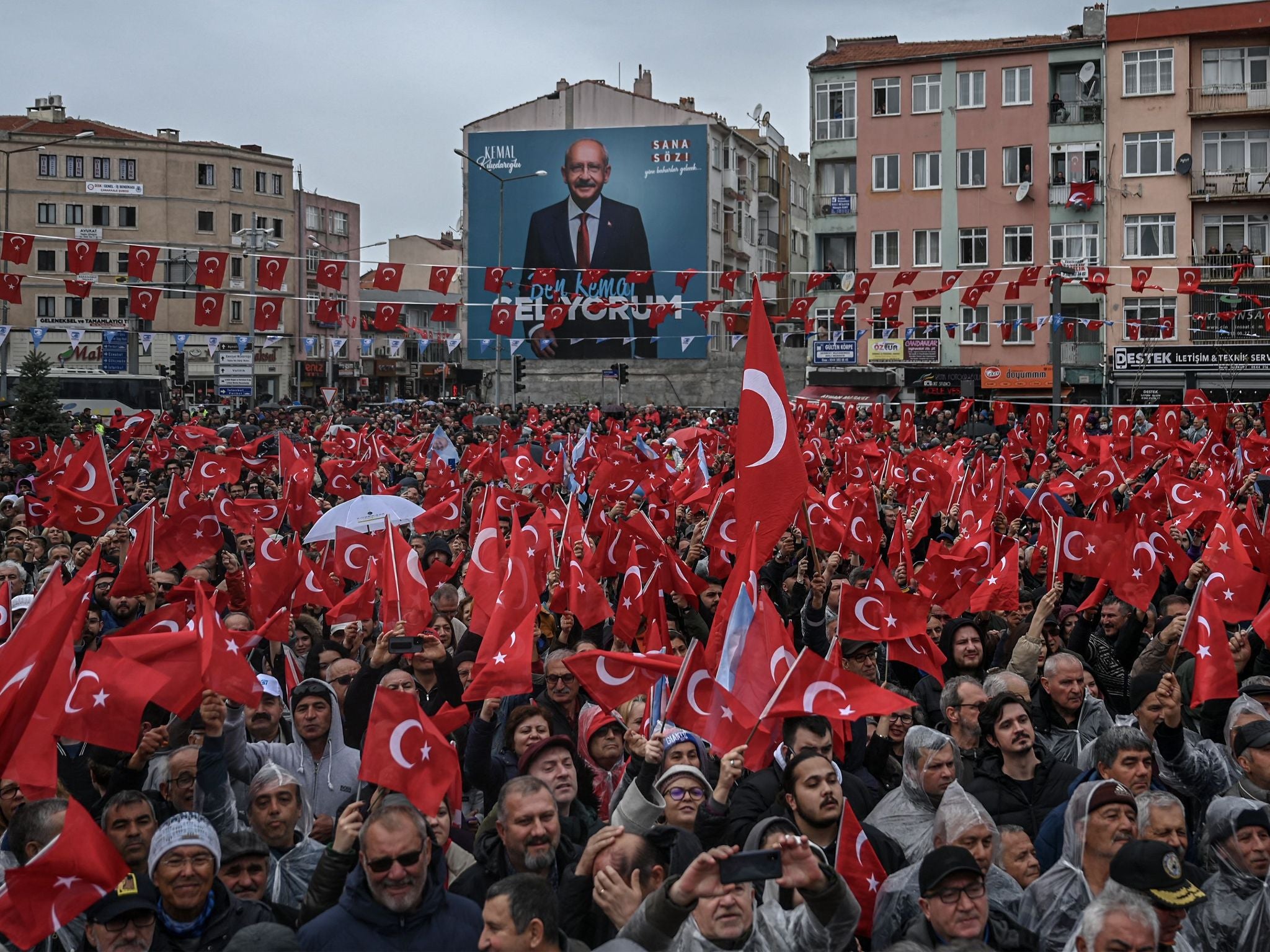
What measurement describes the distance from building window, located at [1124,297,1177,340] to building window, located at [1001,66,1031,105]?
7.96 meters

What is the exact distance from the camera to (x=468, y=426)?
3388 cm

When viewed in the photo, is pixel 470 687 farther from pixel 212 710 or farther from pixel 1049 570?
pixel 1049 570

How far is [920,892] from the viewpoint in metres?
4.95

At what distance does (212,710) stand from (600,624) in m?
4.29

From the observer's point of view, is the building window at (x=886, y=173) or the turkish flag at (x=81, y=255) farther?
the building window at (x=886, y=173)

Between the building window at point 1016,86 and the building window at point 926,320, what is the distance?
7115mm

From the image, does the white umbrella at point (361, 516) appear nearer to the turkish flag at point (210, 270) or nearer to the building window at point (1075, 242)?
the turkish flag at point (210, 270)

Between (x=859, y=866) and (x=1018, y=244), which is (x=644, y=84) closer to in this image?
(x=1018, y=244)

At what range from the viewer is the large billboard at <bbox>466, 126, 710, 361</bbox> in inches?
2442

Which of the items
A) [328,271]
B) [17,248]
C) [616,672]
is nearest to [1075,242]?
[328,271]

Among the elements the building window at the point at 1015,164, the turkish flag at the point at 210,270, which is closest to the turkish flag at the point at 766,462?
the turkish flag at the point at 210,270

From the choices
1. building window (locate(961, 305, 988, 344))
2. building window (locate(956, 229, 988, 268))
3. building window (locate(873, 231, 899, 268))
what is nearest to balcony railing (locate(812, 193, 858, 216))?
building window (locate(873, 231, 899, 268))

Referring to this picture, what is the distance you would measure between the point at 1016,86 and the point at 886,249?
6.70 m

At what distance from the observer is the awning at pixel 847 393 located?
48.8 metres
